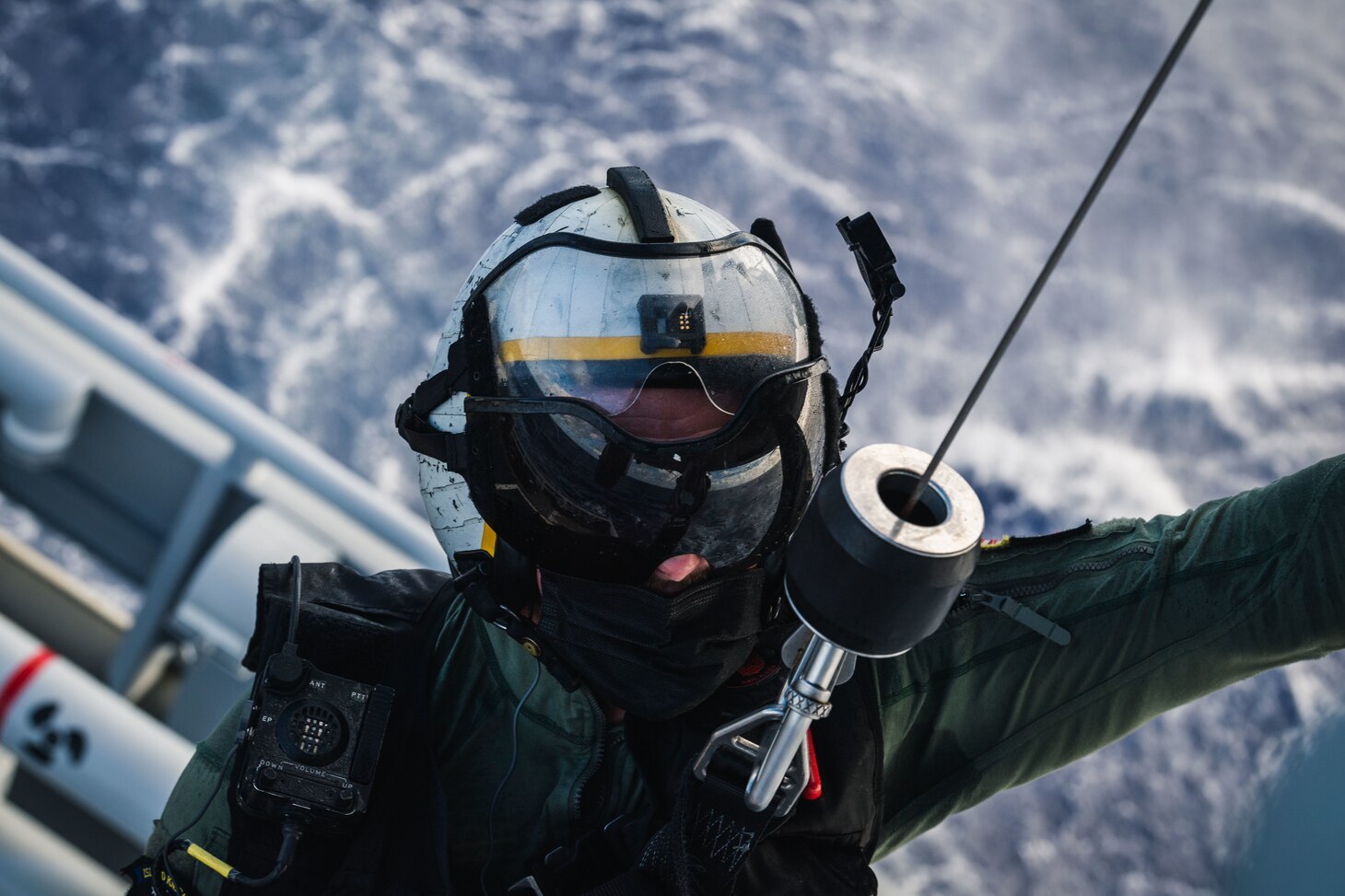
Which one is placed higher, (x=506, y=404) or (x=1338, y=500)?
(x=1338, y=500)

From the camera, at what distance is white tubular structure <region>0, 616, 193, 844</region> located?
3438 mm

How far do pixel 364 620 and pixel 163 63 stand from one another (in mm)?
10836

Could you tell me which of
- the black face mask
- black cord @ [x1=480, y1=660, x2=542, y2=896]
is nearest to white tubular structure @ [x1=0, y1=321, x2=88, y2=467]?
black cord @ [x1=480, y1=660, x2=542, y2=896]

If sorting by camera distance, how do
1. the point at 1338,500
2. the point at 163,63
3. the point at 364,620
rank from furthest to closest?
the point at 163,63
the point at 364,620
the point at 1338,500

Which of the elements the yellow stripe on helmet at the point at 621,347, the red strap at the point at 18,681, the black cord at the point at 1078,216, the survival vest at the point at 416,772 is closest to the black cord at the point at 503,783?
the survival vest at the point at 416,772

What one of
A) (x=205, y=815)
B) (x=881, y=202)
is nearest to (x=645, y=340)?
(x=205, y=815)

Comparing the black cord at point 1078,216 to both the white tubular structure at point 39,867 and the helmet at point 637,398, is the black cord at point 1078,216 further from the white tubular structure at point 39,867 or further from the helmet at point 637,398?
the white tubular structure at point 39,867

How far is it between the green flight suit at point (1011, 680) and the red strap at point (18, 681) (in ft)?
7.87

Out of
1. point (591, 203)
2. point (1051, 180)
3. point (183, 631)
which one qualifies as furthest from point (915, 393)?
point (591, 203)

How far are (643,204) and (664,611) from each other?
1.79 ft

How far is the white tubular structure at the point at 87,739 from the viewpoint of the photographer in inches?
135

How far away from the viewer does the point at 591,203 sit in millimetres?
1648

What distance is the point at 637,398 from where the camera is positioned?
4.83ft

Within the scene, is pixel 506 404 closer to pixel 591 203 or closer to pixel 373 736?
pixel 591 203
